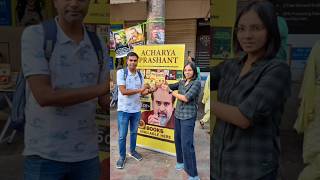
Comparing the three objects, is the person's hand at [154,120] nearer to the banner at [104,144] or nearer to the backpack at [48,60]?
the banner at [104,144]

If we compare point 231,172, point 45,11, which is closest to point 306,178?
point 231,172

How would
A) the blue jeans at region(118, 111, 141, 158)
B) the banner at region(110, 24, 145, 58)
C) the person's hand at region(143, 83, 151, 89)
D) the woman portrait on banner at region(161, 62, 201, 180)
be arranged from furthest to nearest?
1. the banner at region(110, 24, 145, 58)
2. the person's hand at region(143, 83, 151, 89)
3. the blue jeans at region(118, 111, 141, 158)
4. the woman portrait on banner at region(161, 62, 201, 180)

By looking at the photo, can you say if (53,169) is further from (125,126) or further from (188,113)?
(125,126)

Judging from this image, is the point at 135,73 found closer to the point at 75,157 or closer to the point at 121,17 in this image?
the point at 75,157

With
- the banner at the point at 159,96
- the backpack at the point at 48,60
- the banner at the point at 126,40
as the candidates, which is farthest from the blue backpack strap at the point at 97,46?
the banner at the point at 126,40

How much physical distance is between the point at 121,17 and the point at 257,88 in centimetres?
933

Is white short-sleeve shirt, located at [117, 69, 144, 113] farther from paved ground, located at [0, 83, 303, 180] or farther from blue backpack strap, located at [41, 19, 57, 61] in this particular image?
blue backpack strap, located at [41, 19, 57, 61]

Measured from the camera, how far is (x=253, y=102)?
168cm

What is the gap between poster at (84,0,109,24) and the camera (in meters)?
2.22

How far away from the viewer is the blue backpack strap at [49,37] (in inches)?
67.2

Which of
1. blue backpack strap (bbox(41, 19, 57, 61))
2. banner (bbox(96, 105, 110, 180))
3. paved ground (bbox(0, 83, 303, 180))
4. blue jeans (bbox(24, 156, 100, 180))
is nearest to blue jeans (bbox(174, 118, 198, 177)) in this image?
paved ground (bbox(0, 83, 303, 180))

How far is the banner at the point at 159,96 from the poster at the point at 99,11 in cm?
273

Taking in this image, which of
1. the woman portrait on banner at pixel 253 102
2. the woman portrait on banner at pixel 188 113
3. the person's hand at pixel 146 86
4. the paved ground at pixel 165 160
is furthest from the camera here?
the person's hand at pixel 146 86

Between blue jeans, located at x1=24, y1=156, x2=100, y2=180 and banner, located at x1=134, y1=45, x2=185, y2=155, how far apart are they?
3.22m
